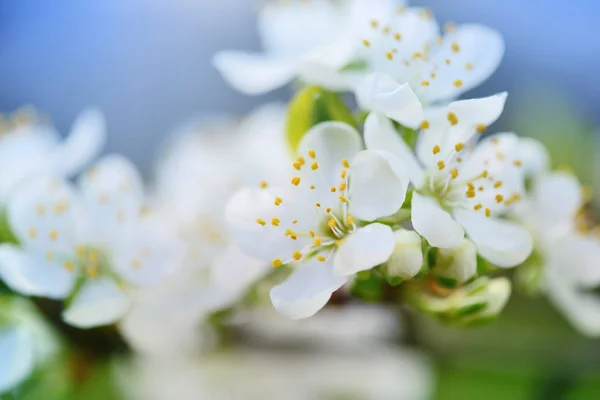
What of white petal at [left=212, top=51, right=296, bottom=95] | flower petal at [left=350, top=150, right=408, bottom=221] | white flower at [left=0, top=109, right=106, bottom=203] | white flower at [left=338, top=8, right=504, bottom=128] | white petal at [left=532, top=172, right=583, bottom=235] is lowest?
white petal at [left=532, top=172, right=583, bottom=235]

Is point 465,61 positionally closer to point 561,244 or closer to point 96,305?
point 561,244

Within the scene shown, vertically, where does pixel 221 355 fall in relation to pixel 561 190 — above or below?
below

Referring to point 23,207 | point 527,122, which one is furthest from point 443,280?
point 527,122

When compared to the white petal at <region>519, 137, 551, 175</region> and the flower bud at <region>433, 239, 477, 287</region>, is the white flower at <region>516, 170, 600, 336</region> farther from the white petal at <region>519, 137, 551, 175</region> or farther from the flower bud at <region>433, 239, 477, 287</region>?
the flower bud at <region>433, 239, 477, 287</region>


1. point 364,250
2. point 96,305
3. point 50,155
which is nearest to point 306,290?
point 364,250

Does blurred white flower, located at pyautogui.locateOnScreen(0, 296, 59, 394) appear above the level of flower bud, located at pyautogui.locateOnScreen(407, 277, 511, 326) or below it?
below

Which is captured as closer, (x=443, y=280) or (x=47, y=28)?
(x=443, y=280)

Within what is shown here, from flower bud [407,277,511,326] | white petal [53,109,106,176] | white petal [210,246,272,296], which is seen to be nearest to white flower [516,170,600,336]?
flower bud [407,277,511,326]

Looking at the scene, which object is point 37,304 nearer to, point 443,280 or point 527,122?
point 443,280
